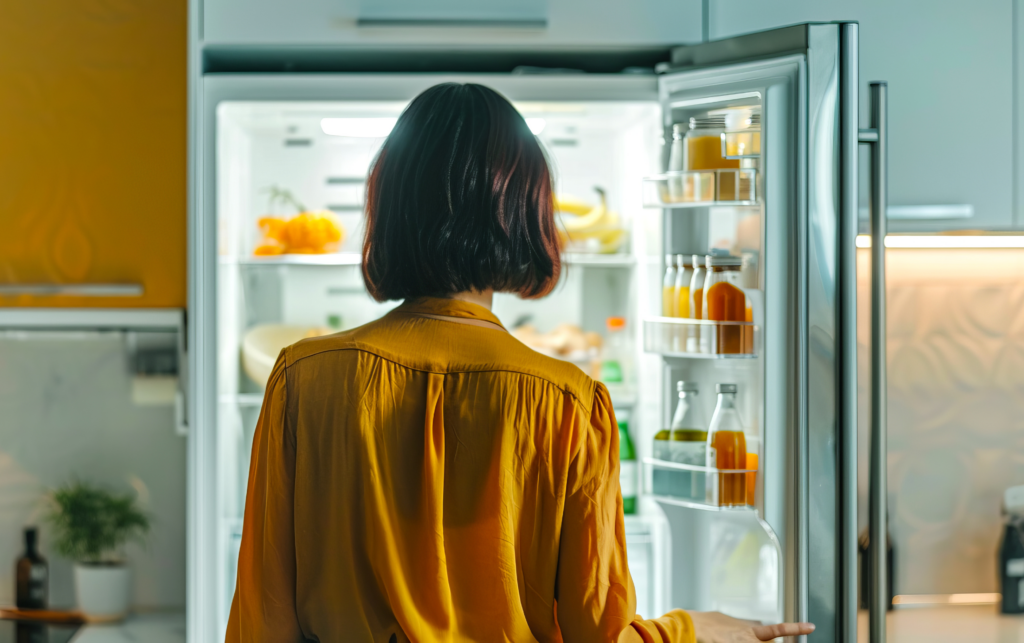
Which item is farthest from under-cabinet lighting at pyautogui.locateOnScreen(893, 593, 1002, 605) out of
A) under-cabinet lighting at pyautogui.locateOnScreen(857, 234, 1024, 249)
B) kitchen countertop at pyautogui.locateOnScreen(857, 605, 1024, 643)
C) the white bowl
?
the white bowl

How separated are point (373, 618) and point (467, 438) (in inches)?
8.1

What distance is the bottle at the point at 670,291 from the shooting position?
4.16 feet

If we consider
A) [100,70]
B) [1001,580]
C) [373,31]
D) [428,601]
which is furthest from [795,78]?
[100,70]

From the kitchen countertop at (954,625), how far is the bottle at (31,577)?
1.90 m

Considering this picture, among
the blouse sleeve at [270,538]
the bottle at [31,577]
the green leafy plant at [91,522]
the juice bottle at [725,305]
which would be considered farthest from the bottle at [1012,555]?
the bottle at [31,577]

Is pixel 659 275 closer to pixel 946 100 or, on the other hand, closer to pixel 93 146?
pixel 946 100

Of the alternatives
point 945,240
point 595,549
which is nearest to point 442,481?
point 595,549

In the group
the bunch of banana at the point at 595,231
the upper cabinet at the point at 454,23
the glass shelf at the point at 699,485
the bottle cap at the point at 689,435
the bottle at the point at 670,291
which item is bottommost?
the glass shelf at the point at 699,485

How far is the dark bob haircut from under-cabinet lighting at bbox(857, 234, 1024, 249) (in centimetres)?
93

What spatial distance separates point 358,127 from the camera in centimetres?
152

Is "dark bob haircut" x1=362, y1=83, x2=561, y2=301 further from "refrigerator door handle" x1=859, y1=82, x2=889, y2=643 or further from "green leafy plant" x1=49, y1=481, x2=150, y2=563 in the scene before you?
"green leafy plant" x1=49, y1=481, x2=150, y2=563

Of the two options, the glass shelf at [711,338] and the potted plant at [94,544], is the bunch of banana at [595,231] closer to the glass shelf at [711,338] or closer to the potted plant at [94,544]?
the glass shelf at [711,338]

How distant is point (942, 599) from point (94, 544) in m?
1.89

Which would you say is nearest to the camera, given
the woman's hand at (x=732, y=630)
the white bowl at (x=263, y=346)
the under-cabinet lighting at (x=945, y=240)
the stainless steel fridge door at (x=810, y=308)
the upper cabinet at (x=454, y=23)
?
the woman's hand at (x=732, y=630)
